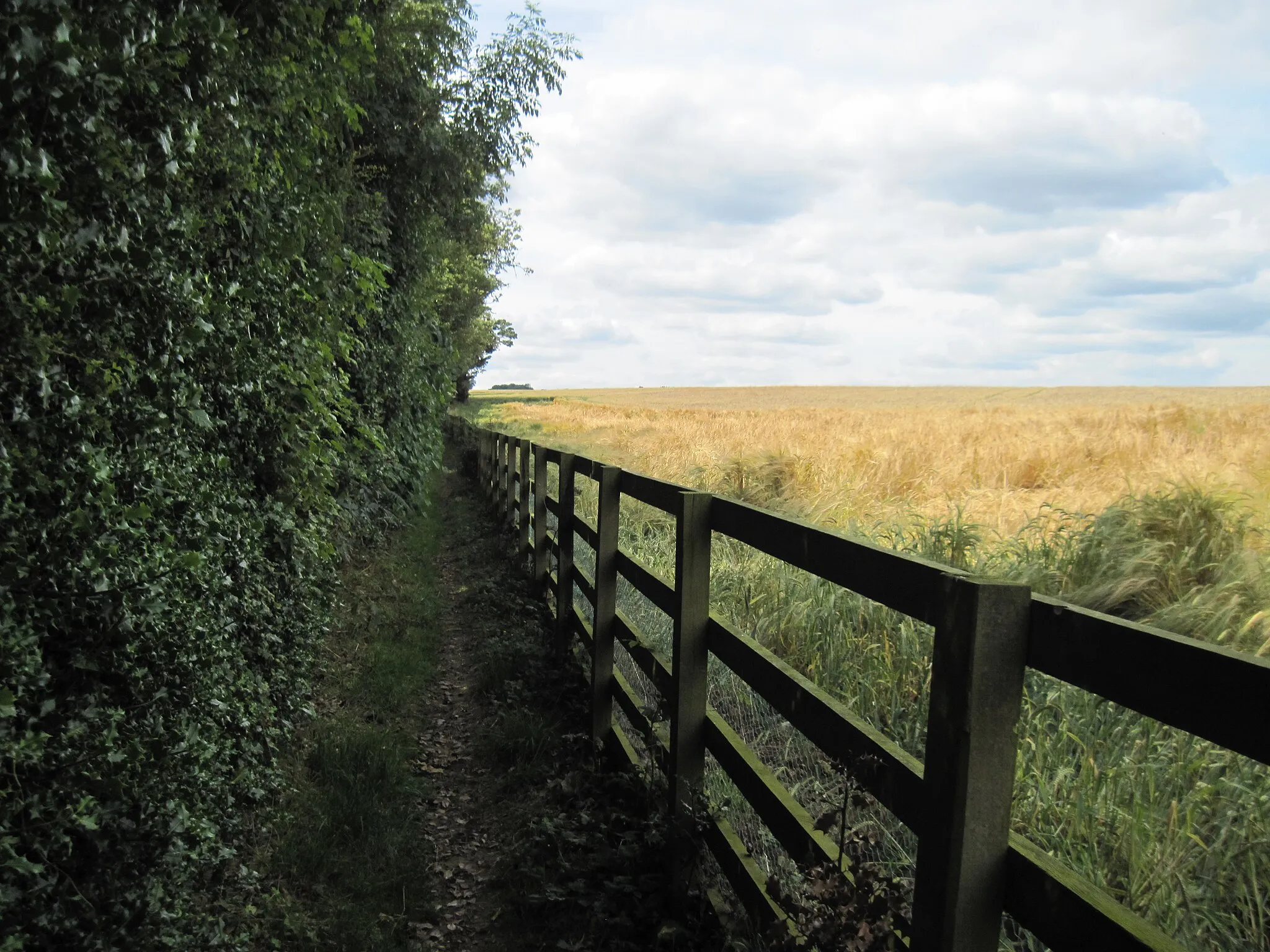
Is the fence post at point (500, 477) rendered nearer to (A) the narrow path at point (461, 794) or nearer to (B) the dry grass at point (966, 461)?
(B) the dry grass at point (966, 461)

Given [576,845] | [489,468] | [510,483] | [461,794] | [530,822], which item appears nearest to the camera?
[576,845]

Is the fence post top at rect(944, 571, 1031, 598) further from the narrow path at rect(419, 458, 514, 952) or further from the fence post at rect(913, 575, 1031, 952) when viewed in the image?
the narrow path at rect(419, 458, 514, 952)

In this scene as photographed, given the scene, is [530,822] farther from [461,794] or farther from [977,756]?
[977,756]

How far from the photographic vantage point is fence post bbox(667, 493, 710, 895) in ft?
11.5

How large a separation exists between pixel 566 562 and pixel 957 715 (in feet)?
16.5

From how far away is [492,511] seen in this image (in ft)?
46.8

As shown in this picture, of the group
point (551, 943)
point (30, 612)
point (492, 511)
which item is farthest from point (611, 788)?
point (492, 511)

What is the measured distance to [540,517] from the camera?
328 inches

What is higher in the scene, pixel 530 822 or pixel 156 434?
pixel 156 434

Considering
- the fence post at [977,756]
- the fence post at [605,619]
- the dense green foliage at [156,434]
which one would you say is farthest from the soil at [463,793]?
the fence post at [977,756]

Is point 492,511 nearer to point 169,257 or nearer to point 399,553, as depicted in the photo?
point 399,553

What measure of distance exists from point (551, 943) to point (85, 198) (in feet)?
10.4

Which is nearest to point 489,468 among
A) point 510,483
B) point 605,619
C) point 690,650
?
point 510,483

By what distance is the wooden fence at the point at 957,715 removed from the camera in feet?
4.63
